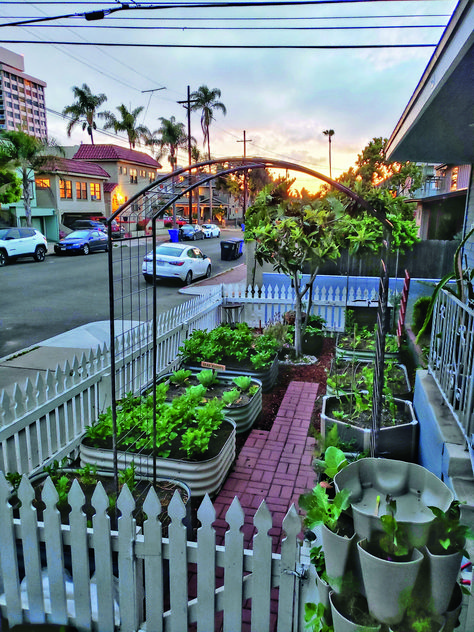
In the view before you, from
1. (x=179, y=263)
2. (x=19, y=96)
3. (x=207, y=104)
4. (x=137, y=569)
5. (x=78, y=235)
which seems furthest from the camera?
(x=19, y=96)

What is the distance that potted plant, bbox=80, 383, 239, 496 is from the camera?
3.65 m

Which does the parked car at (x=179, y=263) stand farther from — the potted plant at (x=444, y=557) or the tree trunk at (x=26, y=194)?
the potted plant at (x=444, y=557)

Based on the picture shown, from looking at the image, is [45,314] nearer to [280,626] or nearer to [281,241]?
[281,241]

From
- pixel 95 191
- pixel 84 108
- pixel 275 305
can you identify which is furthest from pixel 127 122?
pixel 275 305

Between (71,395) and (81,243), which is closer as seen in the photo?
(71,395)

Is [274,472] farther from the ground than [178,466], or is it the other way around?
[178,466]

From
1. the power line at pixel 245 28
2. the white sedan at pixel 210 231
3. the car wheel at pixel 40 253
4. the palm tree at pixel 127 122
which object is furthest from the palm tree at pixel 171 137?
the power line at pixel 245 28

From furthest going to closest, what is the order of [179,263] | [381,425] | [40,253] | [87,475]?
[40,253], [179,263], [381,425], [87,475]

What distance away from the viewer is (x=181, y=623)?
2.30 meters

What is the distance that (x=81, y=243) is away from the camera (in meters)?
24.1

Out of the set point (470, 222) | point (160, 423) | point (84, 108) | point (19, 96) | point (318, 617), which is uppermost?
point (19, 96)

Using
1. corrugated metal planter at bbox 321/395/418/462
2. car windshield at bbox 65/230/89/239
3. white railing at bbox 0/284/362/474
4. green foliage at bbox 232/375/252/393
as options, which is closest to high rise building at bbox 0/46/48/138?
car windshield at bbox 65/230/89/239

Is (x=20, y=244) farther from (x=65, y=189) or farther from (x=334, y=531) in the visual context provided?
(x=334, y=531)

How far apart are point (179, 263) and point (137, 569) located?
1412 centimetres
